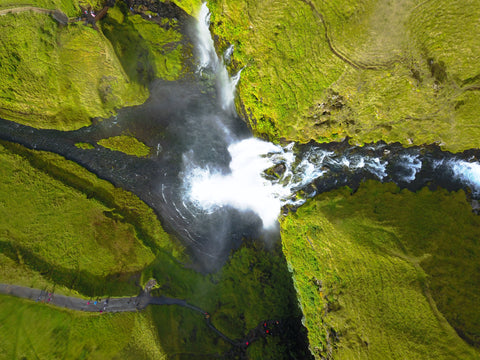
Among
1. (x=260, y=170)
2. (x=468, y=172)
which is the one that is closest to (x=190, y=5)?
(x=260, y=170)

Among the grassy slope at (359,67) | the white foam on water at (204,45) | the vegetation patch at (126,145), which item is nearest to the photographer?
the grassy slope at (359,67)

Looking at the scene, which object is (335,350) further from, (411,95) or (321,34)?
(321,34)

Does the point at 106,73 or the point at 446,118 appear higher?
the point at 106,73

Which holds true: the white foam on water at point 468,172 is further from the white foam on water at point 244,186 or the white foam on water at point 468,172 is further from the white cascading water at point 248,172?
the white foam on water at point 244,186

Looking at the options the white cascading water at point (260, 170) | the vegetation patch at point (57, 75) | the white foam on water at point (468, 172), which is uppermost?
the vegetation patch at point (57, 75)

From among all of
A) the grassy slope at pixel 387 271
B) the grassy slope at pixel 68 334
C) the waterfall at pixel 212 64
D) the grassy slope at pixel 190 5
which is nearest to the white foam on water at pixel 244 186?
the grassy slope at pixel 387 271

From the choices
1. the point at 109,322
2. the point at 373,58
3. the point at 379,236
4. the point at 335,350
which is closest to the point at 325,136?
the point at 373,58
